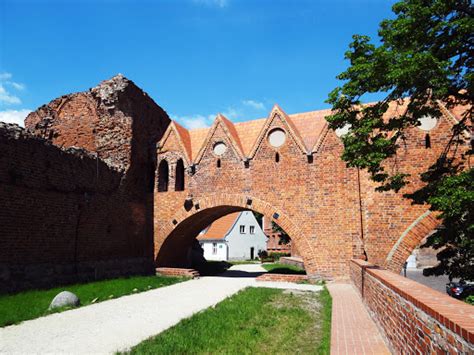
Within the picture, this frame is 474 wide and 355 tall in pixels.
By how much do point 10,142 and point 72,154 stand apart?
2860 mm

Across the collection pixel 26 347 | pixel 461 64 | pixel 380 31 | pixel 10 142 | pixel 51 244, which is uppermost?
pixel 380 31

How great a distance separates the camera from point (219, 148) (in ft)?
59.8

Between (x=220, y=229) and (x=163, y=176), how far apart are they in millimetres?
24588

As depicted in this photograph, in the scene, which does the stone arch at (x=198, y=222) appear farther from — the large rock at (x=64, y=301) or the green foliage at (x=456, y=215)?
the large rock at (x=64, y=301)

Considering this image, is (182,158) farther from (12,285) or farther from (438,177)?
(438,177)

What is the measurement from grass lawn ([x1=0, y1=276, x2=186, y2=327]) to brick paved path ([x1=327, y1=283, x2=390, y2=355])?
7.04 meters

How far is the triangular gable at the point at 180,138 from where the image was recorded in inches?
740

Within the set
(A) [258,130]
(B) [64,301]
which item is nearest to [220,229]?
(A) [258,130]

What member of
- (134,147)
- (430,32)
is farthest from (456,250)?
(134,147)

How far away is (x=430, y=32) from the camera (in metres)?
7.99

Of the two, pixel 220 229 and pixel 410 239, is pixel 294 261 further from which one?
pixel 220 229

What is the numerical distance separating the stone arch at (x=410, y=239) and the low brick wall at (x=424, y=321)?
8.74 metres

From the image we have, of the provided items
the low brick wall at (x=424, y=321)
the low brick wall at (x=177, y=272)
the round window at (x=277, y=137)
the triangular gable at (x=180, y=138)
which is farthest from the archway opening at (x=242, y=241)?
the low brick wall at (x=424, y=321)

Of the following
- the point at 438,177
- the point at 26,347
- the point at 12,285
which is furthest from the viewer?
the point at 12,285
